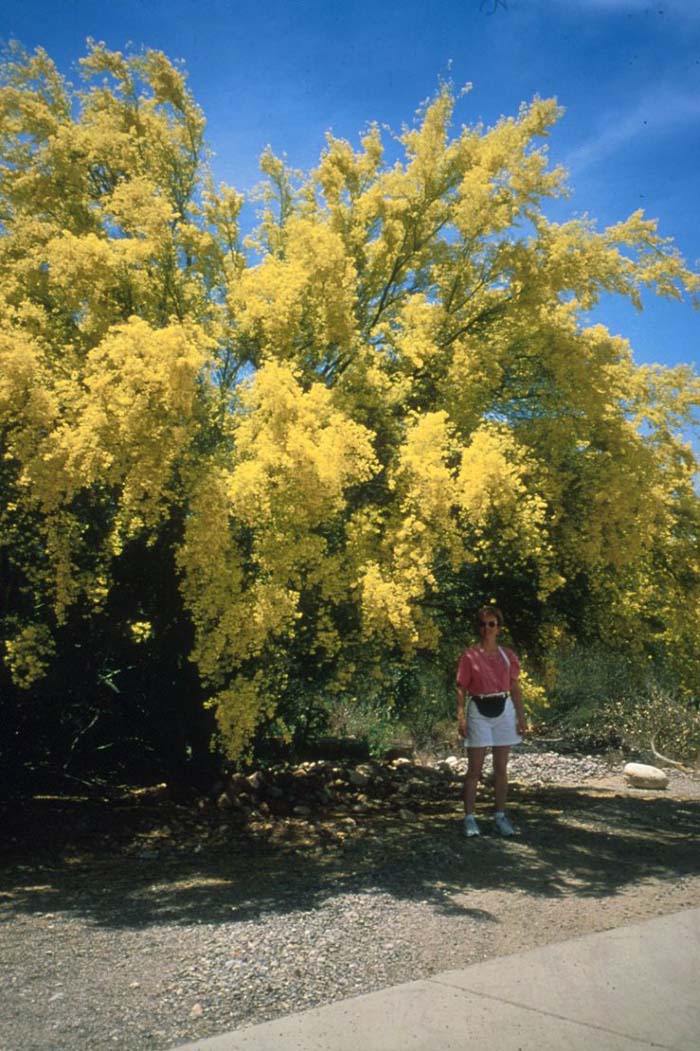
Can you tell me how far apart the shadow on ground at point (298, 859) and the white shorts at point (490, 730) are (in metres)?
0.75

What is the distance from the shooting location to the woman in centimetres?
733

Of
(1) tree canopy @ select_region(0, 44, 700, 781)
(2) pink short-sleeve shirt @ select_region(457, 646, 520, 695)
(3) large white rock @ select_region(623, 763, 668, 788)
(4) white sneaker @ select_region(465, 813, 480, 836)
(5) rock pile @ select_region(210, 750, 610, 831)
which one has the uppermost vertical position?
(1) tree canopy @ select_region(0, 44, 700, 781)

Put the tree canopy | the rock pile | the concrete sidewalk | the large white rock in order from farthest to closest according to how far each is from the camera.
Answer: the large white rock
the rock pile
the tree canopy
the concrete sidewalk

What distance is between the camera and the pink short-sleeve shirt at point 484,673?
24.1 ft

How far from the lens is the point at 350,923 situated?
16.7 ft

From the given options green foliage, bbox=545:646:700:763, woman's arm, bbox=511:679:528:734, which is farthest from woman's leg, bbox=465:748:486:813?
green foliage, bbox=545:646:700:763

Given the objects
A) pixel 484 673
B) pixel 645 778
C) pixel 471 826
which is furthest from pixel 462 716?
pixel 645 778

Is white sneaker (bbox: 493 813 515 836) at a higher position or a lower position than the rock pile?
higher

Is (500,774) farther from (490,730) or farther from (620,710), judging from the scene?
(620,710)

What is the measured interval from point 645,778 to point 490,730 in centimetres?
574

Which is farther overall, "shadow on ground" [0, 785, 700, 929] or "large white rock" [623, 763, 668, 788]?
"large white rock" [623, 763, 668, 788]

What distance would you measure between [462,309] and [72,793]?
6757 mm

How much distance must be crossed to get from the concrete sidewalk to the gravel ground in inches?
9.0

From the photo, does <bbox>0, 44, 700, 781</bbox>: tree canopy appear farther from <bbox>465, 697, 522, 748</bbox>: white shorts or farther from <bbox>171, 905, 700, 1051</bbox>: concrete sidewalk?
<bbox>171, 905, 700, 1051</bbox>: concrete sidewalk
